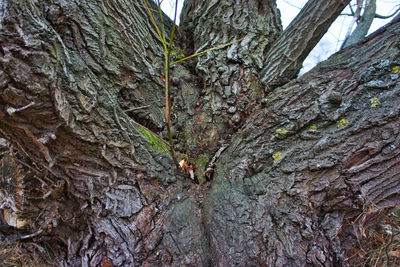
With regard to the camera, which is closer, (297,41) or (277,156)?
(277,156)

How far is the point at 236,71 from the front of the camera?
59.7 inches

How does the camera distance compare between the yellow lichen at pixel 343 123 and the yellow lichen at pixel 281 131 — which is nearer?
the yellow lichen at pixel 343 123

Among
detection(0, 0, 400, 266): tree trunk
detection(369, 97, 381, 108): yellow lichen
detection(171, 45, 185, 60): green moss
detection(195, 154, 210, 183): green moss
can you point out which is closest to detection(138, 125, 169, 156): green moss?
detection(0, 0, 400, 266): tree trunk

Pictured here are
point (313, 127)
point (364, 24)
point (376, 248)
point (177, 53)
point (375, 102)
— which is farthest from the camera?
point (364, 24)

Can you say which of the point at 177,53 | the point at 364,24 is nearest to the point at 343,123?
the point at 177,53

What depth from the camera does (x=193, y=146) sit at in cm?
152

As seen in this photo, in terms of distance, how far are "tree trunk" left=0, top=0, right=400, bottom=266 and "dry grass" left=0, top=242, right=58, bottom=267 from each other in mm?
92

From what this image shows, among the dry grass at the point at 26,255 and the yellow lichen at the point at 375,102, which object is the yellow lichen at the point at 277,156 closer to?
the yellow lichen at the point at 375,102

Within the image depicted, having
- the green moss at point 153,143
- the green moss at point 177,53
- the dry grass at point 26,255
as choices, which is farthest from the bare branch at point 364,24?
the dry grass at point 26,255

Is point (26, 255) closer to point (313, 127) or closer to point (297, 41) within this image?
point (313, 127)

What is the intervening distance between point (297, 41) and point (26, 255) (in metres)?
2.54

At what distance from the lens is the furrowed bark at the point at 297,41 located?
1383 mm

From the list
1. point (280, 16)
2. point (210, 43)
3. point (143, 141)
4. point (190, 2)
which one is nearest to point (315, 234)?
point (143, 141)

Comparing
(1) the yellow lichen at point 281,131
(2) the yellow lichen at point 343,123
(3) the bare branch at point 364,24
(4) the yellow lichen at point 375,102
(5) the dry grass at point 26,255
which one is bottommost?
(5) the dry grass at point 26,255
